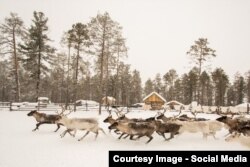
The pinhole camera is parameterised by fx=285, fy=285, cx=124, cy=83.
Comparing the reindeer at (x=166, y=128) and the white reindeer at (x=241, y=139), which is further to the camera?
the reindeer at (x=166, y=128)

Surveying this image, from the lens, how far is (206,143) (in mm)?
10086

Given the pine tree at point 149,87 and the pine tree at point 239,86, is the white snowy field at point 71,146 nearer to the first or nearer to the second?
the pine tree at point 239,86

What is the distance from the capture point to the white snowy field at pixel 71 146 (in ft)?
24.9

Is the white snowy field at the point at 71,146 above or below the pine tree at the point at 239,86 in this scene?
below

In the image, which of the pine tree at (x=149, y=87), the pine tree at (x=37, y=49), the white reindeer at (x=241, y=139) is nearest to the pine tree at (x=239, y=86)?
the pine tree at (x=149, y=87)

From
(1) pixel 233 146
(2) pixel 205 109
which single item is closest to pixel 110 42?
(2) pixel 205 109

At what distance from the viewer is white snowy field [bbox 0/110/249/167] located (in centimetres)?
758

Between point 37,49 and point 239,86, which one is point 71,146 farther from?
point 239,86

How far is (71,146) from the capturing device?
9406 mm

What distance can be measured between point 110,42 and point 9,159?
61.4 feet

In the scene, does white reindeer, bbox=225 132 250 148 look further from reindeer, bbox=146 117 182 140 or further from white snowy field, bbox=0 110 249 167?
reindeer, bbox=146 117 182 140

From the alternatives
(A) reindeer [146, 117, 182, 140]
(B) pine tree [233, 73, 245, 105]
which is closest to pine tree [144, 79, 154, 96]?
(B) pine tree [233, 73, 245, 105]

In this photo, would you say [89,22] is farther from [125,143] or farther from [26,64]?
[125,143]

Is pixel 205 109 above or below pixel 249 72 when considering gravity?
below
